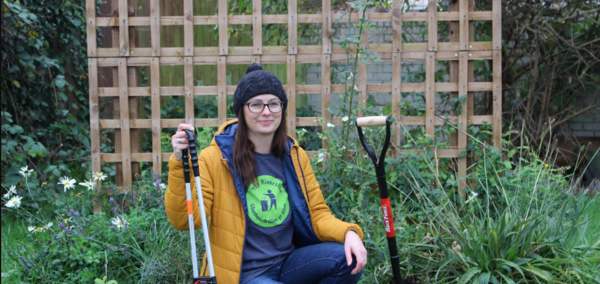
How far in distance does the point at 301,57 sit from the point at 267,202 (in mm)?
1924

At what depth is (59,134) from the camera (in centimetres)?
594

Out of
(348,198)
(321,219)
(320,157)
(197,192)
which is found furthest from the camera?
(320,157)

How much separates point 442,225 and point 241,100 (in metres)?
1.45

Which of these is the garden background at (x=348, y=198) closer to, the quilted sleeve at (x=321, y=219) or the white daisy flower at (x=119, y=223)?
the white daisy flower at (x=119, y=223)

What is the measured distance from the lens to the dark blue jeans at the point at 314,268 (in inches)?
106

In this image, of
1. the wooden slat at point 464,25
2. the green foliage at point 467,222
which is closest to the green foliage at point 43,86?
the green foliage at point 467,222

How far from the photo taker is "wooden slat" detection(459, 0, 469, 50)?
4477mm

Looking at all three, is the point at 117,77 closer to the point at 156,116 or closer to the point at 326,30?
the point at 156,116

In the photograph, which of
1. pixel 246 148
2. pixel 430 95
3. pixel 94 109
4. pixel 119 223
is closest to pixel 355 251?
pixel 246 148

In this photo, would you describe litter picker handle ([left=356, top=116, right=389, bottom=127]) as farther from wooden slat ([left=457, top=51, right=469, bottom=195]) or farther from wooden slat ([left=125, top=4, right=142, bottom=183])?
wooden slat ([left=125, top=4, right=142, bottom=183])

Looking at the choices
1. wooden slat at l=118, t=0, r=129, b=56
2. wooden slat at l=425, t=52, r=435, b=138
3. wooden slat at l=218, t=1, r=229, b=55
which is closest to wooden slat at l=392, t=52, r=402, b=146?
wooden slat at l=425, t=52, r=435, b=138

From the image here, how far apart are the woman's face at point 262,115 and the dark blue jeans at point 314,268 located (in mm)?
565

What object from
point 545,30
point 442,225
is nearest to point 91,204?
point 442,225

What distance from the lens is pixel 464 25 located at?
4.48 m
